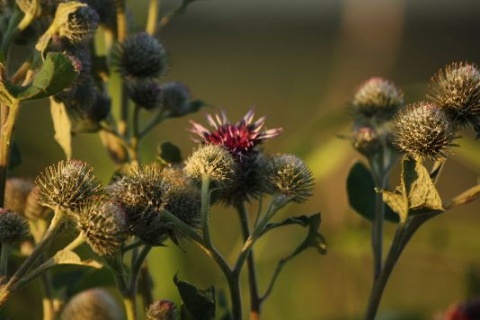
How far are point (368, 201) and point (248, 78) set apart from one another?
1762cm

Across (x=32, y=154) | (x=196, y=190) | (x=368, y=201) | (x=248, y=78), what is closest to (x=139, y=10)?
(x=32, y=154)

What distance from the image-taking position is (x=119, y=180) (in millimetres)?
1398

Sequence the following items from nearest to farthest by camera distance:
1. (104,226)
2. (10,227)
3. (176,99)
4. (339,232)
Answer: (104,226) < (10,227) < (176,99) < (339,232)

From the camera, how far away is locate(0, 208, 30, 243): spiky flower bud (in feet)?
4.40

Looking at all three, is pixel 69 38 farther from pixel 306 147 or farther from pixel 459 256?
pixel 459 256

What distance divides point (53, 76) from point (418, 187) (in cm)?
52

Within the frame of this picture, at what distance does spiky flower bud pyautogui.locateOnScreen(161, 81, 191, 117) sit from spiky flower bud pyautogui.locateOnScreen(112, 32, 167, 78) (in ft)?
0.15

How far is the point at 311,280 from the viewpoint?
360 cm

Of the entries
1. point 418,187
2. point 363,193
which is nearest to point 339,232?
point 363,193

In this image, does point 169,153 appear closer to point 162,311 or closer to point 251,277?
point 251,277

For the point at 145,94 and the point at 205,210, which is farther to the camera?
the point at 145,94

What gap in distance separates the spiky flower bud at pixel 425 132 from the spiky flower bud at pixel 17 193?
23.9 inches

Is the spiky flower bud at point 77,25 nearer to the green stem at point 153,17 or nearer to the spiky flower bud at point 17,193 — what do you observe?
the spiky flower bud at point 17,193

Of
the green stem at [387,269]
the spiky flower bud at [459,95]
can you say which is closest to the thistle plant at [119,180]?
the green stem at [387,269]
